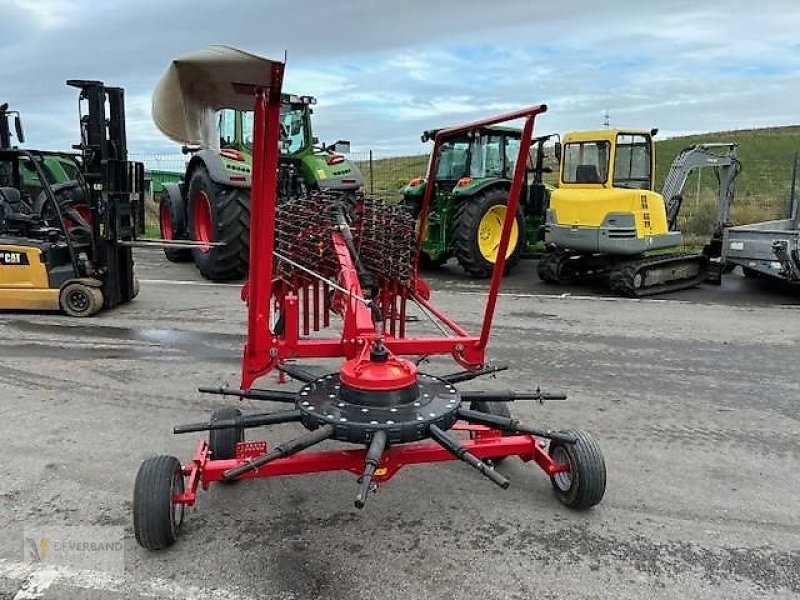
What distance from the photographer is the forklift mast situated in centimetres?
763

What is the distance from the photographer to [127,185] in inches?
315

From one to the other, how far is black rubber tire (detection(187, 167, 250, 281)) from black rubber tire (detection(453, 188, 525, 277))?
119 inches

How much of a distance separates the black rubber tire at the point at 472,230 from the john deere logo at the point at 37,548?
7.96 meters

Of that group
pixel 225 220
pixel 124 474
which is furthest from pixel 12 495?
pixel 225 220

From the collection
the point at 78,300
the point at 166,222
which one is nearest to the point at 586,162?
the point at 78,300

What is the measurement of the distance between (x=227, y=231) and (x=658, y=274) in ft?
19.2

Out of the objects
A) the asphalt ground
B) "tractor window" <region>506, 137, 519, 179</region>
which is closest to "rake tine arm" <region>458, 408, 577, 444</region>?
the asphalt ground

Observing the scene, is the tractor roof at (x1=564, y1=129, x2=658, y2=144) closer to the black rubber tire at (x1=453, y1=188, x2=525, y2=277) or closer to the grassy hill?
the black rubber tire at (x1=453, y1=188, x2=525, y2=277)

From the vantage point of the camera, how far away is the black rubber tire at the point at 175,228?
463 inches

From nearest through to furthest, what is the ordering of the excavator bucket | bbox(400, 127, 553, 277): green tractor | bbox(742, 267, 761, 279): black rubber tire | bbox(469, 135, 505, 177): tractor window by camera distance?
the excavator bucket
bbox(742, 267, 761, 279): black rubber tire
bbox(400, 127, 553, 277): green tractor
bbox(469, 135, 505, 177): tractor window

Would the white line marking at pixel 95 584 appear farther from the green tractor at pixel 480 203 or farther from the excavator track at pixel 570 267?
the excavator track at pixel 570 267

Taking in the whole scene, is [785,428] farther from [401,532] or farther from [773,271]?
[773,271]

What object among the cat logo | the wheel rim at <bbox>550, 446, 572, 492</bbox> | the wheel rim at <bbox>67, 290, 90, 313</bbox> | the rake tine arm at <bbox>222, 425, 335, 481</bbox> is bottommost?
the wheel rim at <bbox>550, 446, 572, 492</bbox>

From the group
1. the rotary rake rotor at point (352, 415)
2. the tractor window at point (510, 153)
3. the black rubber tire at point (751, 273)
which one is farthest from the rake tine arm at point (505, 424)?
the tractor window at point (510, 153)
